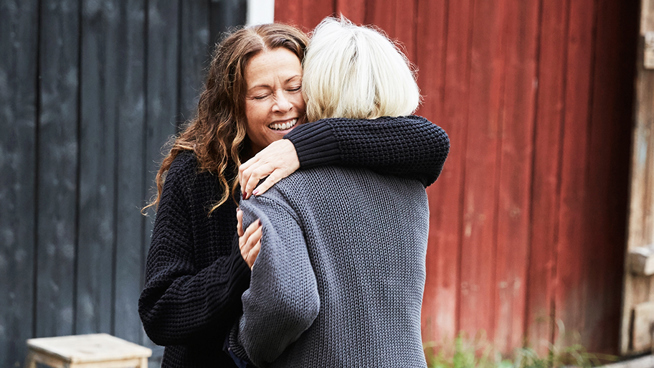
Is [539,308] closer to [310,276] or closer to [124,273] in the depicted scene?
[124,273]

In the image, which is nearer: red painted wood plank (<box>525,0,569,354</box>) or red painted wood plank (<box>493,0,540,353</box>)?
red painted wood plank (<box>493,0,540,353</box>)

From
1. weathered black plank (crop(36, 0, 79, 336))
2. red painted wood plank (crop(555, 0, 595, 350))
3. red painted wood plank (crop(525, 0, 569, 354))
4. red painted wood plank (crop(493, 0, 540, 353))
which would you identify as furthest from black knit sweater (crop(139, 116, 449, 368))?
red painted wood plank (crop(555, 0, 595, 350))

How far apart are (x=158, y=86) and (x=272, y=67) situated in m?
1.32

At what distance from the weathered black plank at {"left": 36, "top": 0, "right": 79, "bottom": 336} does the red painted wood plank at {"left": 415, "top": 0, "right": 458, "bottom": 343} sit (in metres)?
1.78

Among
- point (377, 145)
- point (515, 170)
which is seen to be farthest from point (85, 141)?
point (515, 170)

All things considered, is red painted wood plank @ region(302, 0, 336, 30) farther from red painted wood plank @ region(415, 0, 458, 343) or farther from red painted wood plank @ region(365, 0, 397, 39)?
red painted wood plank @ region(415, 0, 458, 343)

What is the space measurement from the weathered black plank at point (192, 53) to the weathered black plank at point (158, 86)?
26 millimetres

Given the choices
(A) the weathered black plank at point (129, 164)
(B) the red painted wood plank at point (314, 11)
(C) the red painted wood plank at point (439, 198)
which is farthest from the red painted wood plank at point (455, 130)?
(A) the weathered black plank at point (129, 164)

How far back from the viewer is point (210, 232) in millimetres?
1657

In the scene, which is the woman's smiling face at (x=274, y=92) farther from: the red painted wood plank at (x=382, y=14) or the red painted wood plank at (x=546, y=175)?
the red painted wood plank at (x=546, y=175)

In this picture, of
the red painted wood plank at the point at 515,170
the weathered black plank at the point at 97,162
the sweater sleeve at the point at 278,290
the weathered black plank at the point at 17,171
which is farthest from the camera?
the red painted wood plank at the point at 515,170

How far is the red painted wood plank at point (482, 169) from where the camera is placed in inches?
153

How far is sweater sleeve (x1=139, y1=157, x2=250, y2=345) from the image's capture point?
1.45 metres

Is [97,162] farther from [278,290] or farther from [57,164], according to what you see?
[278,290]
